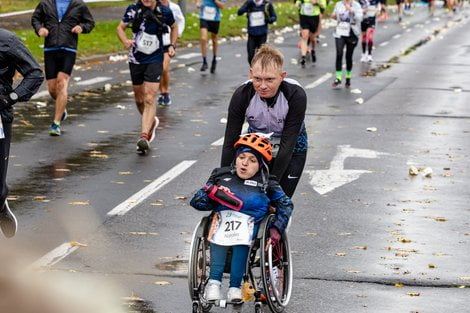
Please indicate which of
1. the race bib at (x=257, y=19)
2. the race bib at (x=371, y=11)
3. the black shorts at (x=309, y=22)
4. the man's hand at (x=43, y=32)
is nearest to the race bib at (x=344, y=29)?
the race bib at (x=257, y=19)

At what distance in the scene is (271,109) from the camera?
304 inches

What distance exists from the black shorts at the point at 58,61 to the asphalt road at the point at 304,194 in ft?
2.64

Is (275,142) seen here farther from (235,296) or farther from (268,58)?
(235,296)

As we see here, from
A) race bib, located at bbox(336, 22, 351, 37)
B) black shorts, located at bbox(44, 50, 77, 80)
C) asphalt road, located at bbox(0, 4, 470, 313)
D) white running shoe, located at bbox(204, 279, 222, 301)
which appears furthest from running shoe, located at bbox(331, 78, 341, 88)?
white running shoe, located at bbox(204, 279, 222, 301)

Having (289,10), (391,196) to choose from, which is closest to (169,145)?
(391,196)

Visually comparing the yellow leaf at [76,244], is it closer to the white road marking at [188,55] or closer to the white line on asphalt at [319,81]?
the white line on asphalt at [319,81]

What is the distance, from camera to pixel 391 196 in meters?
11.6

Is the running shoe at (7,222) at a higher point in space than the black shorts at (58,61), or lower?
higher

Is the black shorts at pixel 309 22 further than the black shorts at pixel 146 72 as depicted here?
Yes

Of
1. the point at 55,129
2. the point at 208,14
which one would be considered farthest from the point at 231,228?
the point at 208,14

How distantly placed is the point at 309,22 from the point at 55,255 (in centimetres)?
1874

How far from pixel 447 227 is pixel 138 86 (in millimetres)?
5716

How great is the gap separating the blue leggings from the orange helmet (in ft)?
1.90

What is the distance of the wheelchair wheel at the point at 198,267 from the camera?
711cm
